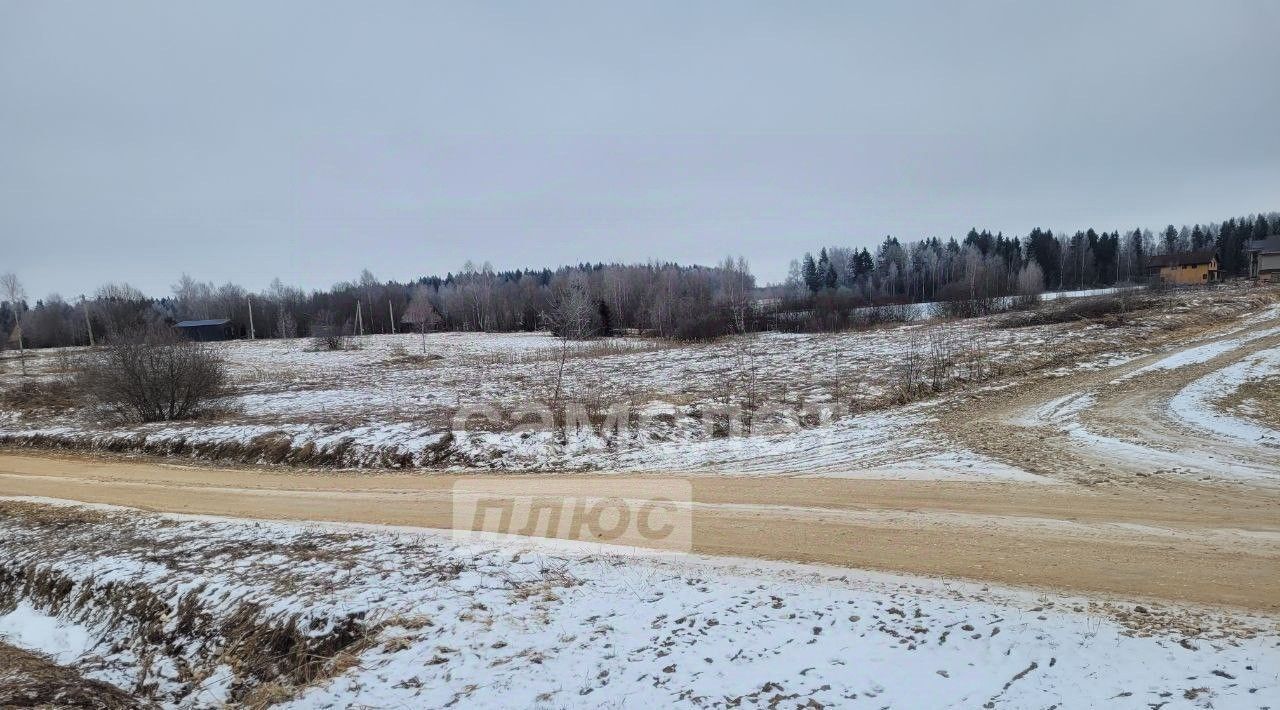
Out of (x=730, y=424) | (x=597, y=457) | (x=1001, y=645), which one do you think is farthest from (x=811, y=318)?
(x=1001, y=645)

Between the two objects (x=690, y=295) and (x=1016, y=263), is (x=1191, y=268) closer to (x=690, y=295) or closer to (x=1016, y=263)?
(x=1016, y=263)

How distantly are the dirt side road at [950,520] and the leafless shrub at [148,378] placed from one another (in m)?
8.35

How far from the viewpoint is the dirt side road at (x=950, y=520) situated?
6719 mm

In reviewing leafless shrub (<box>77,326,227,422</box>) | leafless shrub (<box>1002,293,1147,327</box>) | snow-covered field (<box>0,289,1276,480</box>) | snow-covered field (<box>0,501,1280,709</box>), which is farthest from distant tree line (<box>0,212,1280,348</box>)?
snow-covered field (<box>0,501,1280,709</box>)

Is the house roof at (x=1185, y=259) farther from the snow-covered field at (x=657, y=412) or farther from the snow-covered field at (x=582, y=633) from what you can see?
the snow-covered field at (x=582, y=633)

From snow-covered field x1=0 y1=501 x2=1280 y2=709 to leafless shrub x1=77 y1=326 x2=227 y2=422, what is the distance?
1351 centimetres

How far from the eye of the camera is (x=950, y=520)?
8664 mm

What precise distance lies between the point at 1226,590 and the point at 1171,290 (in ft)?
203

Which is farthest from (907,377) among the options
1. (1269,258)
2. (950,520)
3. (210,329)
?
(210,329)

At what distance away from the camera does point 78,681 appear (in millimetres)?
6660

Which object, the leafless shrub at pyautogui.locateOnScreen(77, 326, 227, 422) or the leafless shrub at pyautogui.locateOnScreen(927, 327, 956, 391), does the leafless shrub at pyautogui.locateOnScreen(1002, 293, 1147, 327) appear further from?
the leafless shrub at pyautogui.locateOnScreen(77, 326, 227, 422)

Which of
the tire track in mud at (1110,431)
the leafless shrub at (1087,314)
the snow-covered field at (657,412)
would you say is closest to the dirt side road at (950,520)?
the tire track in mud at (1110,431)

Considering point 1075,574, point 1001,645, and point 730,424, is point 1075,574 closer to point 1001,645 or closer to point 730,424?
point 1001,645

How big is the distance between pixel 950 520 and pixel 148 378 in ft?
77.7
